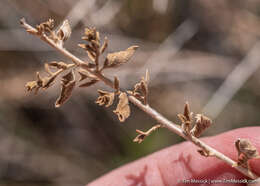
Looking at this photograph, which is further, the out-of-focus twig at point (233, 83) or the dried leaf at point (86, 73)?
the out-of-focus twig at point (233, 83)

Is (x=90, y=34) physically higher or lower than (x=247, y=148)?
higher

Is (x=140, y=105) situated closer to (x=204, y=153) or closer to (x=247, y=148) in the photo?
(x=204, y=153)

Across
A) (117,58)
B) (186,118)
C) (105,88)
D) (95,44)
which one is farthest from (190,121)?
(105,88)

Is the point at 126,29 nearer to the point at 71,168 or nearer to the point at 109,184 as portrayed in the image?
the point at 71,168

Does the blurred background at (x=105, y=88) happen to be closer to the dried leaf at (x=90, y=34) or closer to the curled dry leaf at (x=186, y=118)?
the curled dry leaf at (x=186, y=118)

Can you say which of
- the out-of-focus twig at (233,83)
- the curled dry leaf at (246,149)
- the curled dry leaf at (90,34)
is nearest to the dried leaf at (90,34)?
the curled dry leaf at (90,34)

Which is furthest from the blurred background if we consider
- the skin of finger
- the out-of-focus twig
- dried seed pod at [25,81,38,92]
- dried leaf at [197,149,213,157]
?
dried seed pod at [25,81,38,92]

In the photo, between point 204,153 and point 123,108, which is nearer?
point 123,108
